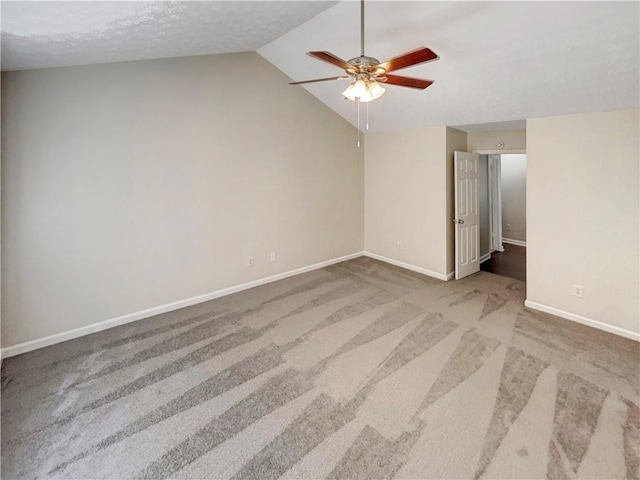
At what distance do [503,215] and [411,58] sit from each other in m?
6.57

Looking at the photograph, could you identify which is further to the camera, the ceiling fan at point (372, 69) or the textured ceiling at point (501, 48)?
the textured ceiling at point (501, 48)

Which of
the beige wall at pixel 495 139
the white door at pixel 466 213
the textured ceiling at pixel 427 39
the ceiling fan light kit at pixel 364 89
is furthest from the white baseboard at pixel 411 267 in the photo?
the ceiling fan light kit at pixel 364 89

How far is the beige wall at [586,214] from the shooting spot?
3090 mm

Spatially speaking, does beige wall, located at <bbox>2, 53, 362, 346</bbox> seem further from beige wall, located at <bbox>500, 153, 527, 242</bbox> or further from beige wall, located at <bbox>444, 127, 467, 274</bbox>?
beige wall, located at <bbox>500, 153, 527, 242</bbox>

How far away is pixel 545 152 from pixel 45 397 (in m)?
5.20

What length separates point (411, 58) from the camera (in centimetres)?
202

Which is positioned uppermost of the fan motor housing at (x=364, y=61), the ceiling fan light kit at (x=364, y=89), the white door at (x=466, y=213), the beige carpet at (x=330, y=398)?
the fan motor housing at (x=364, y=61)

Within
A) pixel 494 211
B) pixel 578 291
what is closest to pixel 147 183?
pixel 578 291

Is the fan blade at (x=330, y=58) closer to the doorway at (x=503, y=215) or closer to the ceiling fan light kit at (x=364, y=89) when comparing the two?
the ceiling fan light kit at (x=364, y=89)

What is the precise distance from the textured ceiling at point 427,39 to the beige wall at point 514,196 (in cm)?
376

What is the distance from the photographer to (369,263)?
564cm

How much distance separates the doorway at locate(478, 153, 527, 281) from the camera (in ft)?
19.1

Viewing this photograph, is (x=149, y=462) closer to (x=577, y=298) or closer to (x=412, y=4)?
(x=412, y=4)

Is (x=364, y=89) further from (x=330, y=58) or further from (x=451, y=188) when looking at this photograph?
(x=451, y=188)
